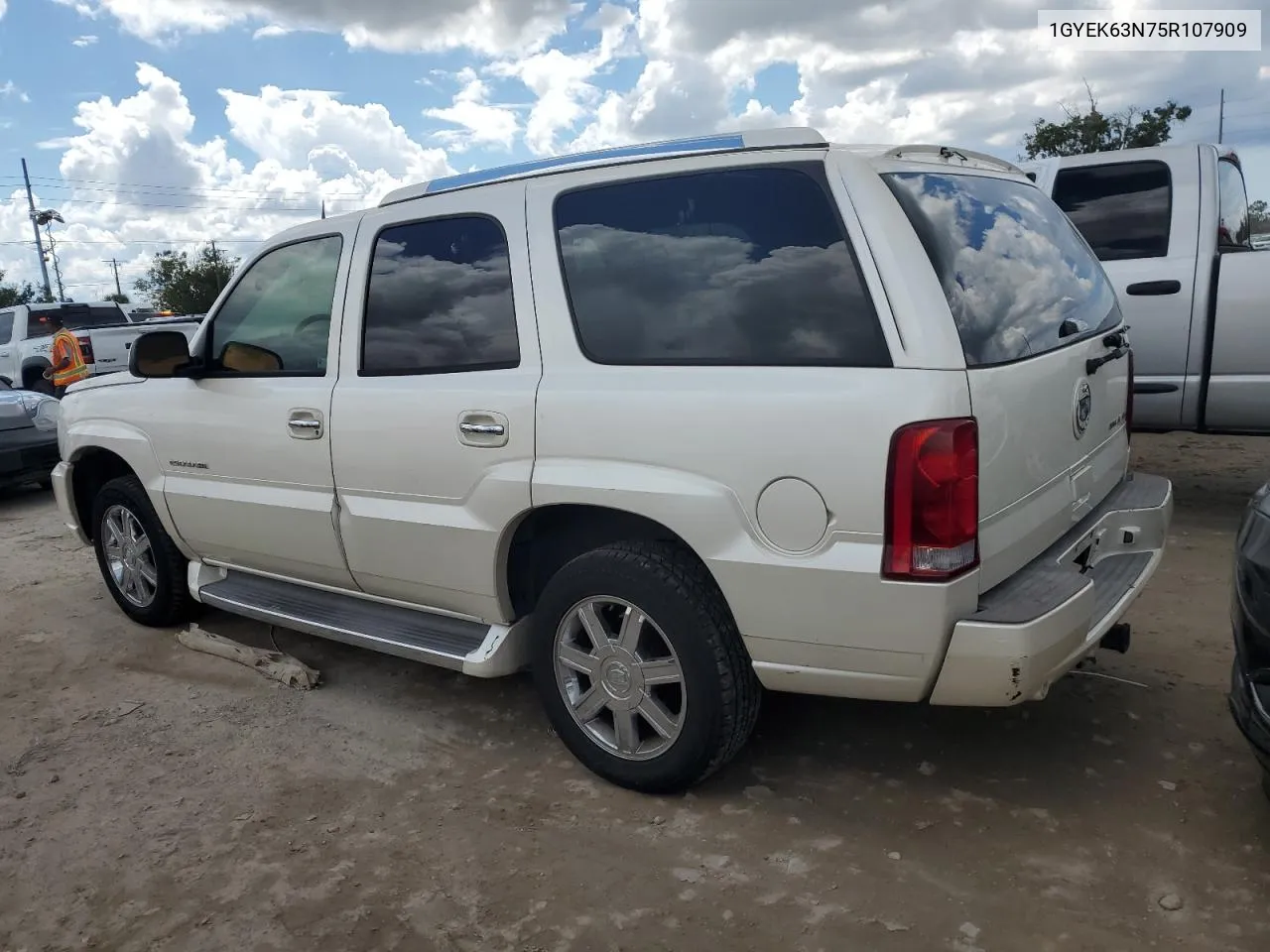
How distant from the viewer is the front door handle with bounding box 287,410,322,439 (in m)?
3.66

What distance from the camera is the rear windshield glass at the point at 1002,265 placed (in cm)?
261

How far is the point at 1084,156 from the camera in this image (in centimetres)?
622

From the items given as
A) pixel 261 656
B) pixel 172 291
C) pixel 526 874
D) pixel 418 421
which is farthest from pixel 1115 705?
pixel 172 291

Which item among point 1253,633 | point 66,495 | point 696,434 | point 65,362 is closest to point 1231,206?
point 1253,633

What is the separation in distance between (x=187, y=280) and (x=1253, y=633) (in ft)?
203

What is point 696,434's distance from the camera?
8.86ft

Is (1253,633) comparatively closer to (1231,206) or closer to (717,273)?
(717,273)

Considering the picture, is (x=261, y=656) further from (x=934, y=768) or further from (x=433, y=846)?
(x=934, y=768)

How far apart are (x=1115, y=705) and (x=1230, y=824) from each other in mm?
768

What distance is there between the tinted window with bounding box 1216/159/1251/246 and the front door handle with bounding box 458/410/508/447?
490 centimetres

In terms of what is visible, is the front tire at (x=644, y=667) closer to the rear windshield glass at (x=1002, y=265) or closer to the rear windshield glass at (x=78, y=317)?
the rear windshield glass at (x=1002, y=265)

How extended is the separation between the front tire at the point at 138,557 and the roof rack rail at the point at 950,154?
3.64 metres

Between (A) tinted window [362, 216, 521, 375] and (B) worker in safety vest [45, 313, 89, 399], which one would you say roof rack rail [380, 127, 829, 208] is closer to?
(A) tinted window [362, 216, 521, 375]

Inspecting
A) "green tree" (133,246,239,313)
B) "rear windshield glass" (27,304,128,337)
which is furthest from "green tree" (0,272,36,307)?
"rear windshield glass" (27,304,128,337)
